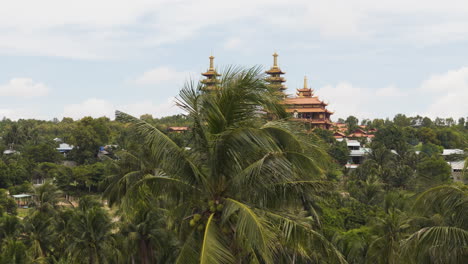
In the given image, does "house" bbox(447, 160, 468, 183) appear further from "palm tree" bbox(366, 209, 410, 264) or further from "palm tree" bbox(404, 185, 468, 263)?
"palm tree" bbox(366, 209, 410, 264)

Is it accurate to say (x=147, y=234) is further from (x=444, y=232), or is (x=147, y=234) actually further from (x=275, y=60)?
(x=275, y=60)

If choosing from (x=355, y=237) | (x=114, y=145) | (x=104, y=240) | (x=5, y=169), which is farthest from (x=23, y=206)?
(x=355, y=237)

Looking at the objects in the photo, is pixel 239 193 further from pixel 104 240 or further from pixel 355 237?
pixel 355 237

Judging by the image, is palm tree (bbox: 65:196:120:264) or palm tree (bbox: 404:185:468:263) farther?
palm tree (bbox: 65:196:120:264)

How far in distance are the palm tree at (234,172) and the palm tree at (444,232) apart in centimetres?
168

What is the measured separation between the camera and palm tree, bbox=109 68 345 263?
6734 mm

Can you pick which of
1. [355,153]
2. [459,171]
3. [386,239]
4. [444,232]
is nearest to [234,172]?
[444,232]

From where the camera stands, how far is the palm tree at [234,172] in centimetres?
673

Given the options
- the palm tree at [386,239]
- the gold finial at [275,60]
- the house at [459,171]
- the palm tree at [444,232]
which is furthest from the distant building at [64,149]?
the palm tree at [444,232]

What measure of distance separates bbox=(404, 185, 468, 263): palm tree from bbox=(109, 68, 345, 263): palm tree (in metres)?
1.68

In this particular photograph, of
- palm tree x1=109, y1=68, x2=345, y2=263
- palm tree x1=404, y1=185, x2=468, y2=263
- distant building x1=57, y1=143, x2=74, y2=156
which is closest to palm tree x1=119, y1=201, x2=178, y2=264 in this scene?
palm tree x1=109, y1=68, x2=345, y2=263

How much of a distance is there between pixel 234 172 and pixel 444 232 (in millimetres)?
3525

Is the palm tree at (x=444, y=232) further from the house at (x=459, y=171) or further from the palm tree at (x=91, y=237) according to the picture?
the palm tree at (x=91, y=237)

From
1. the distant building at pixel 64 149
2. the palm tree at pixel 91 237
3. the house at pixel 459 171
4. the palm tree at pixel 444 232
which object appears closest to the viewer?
the palm tree at pixel 444 232
